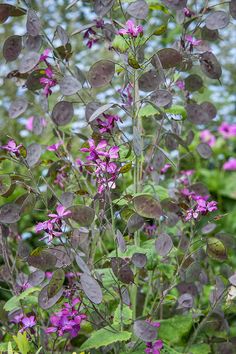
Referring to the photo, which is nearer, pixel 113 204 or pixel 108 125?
pixel 108 125

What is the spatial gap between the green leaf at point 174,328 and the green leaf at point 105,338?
29 cm

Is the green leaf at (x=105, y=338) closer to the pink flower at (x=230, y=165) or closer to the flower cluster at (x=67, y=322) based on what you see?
the flower cluster at (x=67, y=322)

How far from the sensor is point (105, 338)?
63.4 inches

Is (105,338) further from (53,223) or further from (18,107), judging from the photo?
(18,107)

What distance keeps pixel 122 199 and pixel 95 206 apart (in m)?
0.09

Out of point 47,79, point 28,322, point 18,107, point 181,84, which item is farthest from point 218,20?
point 28,322

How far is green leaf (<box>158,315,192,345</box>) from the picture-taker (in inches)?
74.9

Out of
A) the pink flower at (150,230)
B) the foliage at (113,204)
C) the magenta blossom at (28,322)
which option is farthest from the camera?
the pink flower at (150,230)

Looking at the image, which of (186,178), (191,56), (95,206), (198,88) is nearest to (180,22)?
(191,56)

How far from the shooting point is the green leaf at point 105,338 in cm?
156

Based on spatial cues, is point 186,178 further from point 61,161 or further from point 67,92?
point 67,92

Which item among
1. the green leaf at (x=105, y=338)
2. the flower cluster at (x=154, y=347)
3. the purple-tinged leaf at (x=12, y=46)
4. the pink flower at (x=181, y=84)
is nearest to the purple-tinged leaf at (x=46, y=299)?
the green leaf at (x=105, y=338)

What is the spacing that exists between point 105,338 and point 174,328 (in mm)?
375

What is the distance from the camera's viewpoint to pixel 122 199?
173 centimetres
